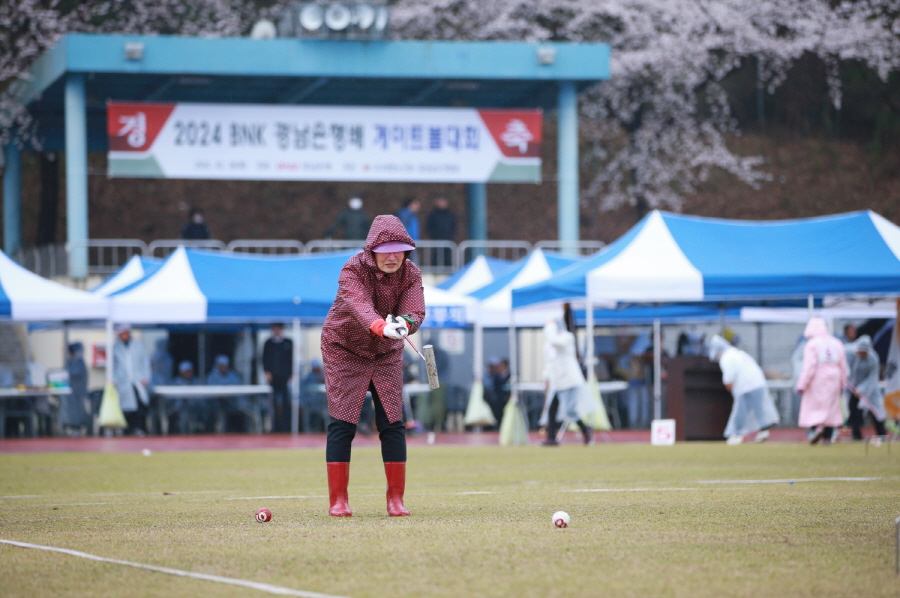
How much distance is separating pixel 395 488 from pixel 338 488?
1.12 feet

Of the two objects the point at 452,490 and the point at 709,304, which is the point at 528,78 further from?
the point at 452,490

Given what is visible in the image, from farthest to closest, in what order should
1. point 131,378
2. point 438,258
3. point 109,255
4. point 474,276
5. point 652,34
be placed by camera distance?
1. point 652,34
2. point 438,258
3. point 109,255
4. point 474,276
5. point 131,378

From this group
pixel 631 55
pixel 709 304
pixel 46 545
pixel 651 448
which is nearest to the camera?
pixel 46 545

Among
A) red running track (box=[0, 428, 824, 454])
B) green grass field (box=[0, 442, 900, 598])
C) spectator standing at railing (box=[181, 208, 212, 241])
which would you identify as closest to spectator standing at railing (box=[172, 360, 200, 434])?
red running track (box=[0, 428, 824, 454])

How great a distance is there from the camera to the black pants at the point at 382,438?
25.2 feet

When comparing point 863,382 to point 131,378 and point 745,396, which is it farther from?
point 131,378

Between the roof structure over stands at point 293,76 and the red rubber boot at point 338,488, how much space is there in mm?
19448

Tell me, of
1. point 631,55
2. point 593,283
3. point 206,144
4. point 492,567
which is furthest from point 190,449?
point 631,55

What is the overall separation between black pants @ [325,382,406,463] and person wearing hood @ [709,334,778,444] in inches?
459

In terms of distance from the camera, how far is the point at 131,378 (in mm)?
22359

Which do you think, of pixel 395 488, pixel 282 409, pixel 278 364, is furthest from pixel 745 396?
pixel 395 488

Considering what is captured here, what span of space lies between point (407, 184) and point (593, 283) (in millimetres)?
23444

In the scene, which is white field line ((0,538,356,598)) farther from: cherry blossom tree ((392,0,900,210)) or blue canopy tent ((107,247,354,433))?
cherry blossom tree ((392,0,900,210))

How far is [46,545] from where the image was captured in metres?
6.50
